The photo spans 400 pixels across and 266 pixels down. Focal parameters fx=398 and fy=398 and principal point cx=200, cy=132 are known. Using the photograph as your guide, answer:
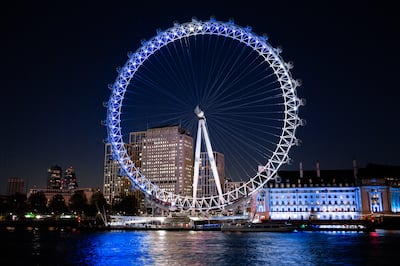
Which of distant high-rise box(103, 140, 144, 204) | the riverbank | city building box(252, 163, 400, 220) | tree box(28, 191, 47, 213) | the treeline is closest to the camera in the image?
the riverbank

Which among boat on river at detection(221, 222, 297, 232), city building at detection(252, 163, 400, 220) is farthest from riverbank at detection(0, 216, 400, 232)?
city building at detection(252, 163, 400, 220)

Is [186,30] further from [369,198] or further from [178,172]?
[178,172]

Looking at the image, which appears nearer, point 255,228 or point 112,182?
point 255,228

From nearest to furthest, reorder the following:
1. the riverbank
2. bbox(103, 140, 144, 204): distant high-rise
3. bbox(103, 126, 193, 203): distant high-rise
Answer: the riverbank, bbox(103, 126, 193, 203): distant high-rise, bbox(103, 140, 144, 204): distant high-rise

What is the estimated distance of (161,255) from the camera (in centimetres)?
2875

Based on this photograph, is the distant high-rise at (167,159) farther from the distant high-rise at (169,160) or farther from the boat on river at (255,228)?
the boat on river at (255,228)

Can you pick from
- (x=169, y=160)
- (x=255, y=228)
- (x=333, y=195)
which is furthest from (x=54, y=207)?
(x=333, y=195)

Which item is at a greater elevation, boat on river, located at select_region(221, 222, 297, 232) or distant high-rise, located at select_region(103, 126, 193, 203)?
distant high-rise, located at select_region(103, 126, 193, 203)

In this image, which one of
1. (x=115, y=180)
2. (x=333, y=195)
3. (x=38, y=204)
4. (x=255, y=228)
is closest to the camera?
(x=255, y=228)

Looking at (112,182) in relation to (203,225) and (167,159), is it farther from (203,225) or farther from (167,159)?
(203,225)

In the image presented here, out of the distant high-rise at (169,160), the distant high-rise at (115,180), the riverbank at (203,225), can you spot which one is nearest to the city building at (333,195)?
the riverbank at (203,225)

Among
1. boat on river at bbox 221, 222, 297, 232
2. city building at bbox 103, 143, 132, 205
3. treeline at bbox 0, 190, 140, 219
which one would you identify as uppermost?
city building at bbox 103, 143, 132, 205

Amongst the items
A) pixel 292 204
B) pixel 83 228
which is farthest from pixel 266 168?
pixel 292 204

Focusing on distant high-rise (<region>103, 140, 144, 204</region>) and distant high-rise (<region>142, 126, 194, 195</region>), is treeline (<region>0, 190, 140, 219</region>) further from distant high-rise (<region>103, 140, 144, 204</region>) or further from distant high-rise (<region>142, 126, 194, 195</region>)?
distant high-rise (<region>103, 140, 144, 204</region>)
